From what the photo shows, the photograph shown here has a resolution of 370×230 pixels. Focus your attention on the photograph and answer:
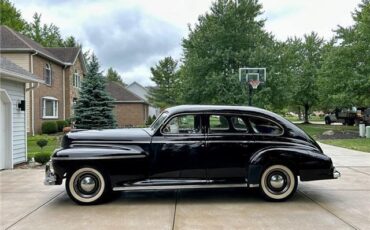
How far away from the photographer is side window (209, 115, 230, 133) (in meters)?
6.98

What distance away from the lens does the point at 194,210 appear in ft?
20.6

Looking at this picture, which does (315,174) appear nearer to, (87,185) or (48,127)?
(87,185)

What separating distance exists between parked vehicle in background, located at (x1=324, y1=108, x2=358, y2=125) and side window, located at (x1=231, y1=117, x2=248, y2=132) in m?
31.1

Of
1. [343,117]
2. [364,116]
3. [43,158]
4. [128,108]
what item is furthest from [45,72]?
[343,117]

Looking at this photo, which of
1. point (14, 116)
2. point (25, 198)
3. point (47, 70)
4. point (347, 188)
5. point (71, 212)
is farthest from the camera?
point (47, 70)

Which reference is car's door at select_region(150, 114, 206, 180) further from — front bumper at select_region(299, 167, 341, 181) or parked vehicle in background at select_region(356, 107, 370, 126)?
parked vehicle in background at select_region(356, 107, 370, 126)

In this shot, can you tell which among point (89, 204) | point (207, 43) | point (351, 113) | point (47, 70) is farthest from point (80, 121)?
point (351, 113)

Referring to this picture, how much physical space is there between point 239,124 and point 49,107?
79.2ft

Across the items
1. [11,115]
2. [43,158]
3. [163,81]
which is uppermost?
[163,81]

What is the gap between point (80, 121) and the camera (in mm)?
23656

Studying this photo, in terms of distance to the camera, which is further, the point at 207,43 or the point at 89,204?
the point at 207,43

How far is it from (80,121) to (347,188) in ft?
60.4

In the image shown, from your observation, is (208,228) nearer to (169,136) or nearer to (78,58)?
(169,136)

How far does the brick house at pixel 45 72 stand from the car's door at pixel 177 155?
16.2 metres
